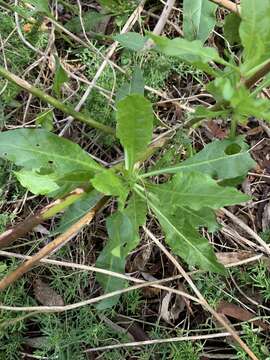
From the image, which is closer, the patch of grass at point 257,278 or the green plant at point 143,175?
the green plant at point 143,175

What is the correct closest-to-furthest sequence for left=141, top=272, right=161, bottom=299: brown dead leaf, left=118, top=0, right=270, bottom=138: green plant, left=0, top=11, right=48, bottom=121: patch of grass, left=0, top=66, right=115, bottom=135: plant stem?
left=118, top=0, right=270, bottom=138: green plant → left=0, top=66, right=115, bottom=135: plant stem → left=141, top=272, right=161, bottom=299: brown dead leaf → left=0, top=11, right=48, bottom=121: patch of grass

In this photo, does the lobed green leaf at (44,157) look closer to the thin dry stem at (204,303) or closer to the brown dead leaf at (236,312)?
the thin dry stem at (204,303)

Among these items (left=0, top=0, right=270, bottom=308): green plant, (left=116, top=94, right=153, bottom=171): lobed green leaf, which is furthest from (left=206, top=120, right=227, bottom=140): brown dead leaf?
(left=116, top=94, right=153, bottom=171): lobed green leaf

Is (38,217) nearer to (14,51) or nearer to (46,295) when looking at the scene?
(46,295)

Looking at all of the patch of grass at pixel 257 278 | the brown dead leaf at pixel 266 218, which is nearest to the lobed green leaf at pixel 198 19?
the brown dead leaf at pixel 266 218

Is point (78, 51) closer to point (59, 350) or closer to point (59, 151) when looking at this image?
point (59, 151)

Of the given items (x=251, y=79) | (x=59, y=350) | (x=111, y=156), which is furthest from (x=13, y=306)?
(x=251, y=79)

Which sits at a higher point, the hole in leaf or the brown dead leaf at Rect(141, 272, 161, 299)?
the hole in leaf

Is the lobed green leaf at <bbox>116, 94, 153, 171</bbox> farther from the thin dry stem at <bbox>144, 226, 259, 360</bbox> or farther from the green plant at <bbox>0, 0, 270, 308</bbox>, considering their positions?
the thin dry stem at <bbox>144, 226, 259, 360</bbox>

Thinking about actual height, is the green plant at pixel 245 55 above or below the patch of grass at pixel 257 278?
above
